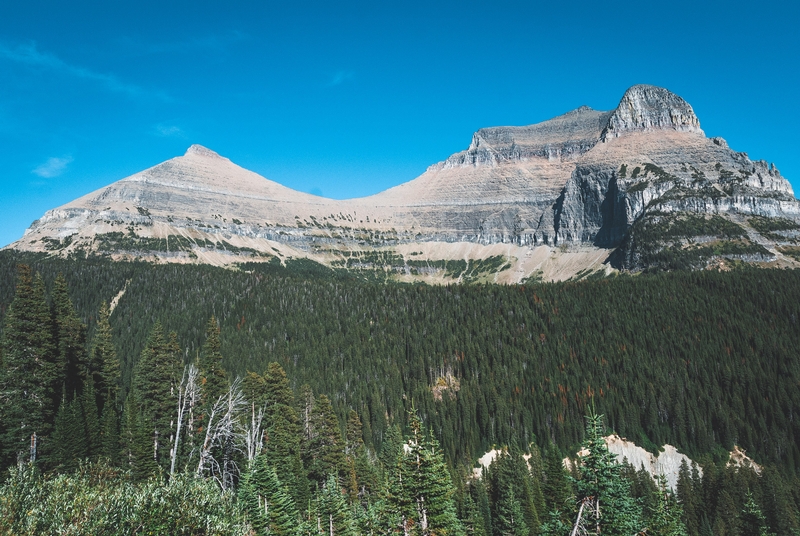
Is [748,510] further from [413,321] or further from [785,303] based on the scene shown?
[785,303]

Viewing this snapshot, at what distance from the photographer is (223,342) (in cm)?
14312

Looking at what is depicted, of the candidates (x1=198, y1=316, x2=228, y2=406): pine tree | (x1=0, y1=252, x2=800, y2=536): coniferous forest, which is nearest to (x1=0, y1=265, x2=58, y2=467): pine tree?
(x1=0, y1=252, x2=800, y2=536): coniferous forest

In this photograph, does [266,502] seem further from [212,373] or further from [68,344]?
[68,344]

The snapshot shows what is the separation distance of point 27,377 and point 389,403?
9091 cm

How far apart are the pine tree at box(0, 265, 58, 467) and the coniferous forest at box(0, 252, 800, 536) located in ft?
0.64

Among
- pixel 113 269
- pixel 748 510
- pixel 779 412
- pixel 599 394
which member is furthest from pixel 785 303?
pixel 113 269

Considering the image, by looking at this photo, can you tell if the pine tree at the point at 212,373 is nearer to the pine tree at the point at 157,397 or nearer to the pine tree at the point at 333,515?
the pine tree at the point at 157,397

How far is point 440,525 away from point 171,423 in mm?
36324

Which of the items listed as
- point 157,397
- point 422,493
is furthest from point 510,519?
point 157,397

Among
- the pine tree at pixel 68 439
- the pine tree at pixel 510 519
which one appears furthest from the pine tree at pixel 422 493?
the pine tree at pixel 510 519

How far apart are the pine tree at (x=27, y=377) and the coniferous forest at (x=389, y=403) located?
0.64 feet

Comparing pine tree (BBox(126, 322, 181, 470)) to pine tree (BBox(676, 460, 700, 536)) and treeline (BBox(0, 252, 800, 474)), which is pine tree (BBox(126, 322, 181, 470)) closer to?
treeline (BBox(0, 252, 800, 474))

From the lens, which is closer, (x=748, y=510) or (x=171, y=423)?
(x=171, y=423)

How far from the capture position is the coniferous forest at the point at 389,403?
3067 centimetres
